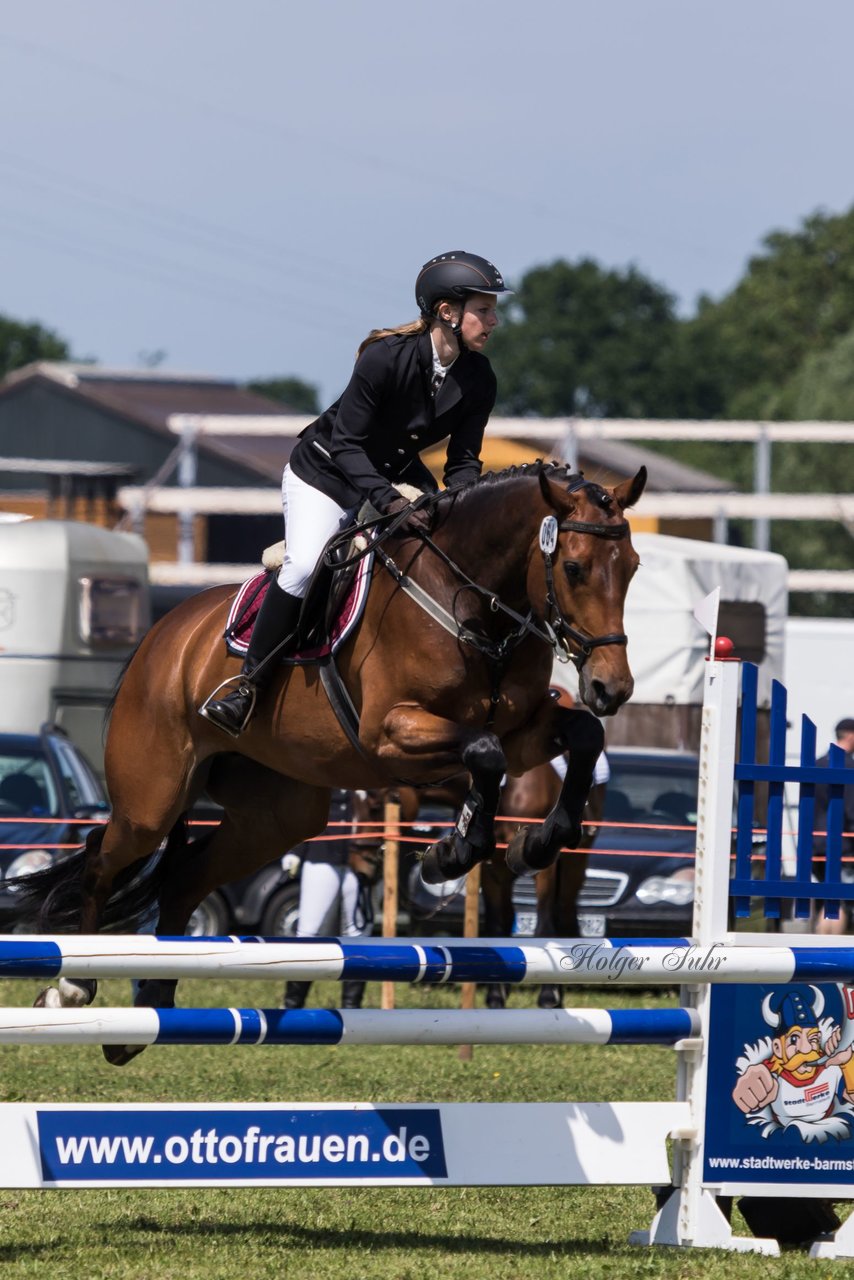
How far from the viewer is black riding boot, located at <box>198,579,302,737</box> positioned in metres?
5.68

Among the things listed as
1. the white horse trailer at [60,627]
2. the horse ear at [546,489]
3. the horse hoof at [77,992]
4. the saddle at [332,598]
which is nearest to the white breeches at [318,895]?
the white horse trailer at [60,627]

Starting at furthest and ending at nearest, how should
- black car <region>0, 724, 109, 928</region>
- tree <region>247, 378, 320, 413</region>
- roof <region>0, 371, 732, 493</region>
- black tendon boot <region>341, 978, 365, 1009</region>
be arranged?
tree <region>247, 378, 320, 413</region>, roof <region>0, 371, 732, 493</region>, black car <region>0, 724, 109, 928</region>, black tendon boot <region>341, 978, 365, 1009</region>

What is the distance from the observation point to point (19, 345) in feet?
248

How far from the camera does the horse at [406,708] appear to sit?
198 inches

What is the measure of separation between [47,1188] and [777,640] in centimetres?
1210

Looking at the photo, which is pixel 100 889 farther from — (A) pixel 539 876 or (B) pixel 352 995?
(A) pixel 539 876

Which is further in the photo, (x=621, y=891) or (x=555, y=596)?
(x=621, y=891)

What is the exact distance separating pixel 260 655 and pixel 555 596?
1.11 m

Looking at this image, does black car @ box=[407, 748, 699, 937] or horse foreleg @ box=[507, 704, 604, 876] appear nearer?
horse foreleg @ box=[507, 704, 604, 876]

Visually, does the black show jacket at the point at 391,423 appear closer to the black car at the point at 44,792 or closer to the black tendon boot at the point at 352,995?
the black tendon boot at the point at 352,995

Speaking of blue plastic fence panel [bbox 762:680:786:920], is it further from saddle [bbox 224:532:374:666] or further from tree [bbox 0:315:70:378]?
tree [bbox 0:315:70:378]

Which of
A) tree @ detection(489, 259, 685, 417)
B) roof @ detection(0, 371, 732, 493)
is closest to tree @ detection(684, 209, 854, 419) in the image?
tree @ detection(489, 259, 685, 417)

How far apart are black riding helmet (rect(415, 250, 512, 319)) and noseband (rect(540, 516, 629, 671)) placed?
0.74 metres

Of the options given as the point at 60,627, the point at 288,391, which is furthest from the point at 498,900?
the point at 288,391
